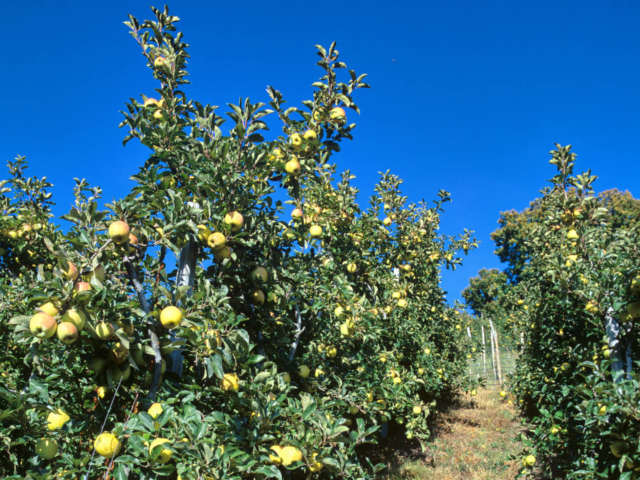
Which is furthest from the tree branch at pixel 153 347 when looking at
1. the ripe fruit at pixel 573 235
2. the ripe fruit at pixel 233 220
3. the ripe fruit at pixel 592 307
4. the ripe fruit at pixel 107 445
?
the ripe fruit at pixel 573 235

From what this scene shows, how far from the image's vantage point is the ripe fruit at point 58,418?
6.05ft

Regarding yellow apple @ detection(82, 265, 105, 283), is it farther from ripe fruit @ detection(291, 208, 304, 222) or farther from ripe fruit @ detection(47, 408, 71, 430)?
ripe fruit @ detection(291, 208, 304, 222)

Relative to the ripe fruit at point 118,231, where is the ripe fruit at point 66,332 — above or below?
below

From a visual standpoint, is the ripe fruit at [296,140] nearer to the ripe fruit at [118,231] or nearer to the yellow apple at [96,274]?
the ripe fruit at [118,231]

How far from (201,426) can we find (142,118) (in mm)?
2055

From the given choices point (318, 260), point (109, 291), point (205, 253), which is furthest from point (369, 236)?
point (109, 291)

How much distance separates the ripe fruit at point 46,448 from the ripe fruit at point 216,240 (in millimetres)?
1229

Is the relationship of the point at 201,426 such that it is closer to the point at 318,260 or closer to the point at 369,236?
the point at 318,260

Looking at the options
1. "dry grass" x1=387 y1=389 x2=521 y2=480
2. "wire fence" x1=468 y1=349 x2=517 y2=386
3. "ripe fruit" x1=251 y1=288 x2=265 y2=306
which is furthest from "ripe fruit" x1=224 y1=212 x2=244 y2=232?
"wire fence" x1=468 y1=349 x2=517 y2=386

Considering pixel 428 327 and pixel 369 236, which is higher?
pixel 369 236

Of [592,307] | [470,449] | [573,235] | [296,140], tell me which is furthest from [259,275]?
[470,449]

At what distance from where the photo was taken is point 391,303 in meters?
6.44

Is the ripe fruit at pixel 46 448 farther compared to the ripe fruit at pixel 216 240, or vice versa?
the ripe fruit at pixel 216 240

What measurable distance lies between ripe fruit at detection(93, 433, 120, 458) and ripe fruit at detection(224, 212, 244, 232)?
4.13 ft
